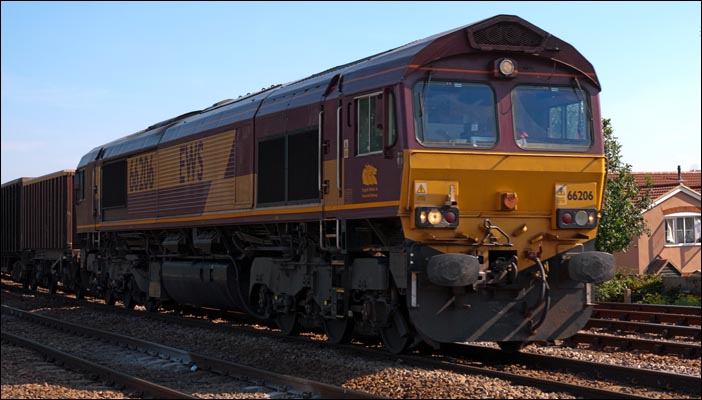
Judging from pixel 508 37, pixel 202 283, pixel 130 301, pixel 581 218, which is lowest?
pixel 130 301

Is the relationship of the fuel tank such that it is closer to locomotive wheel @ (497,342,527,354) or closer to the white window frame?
locomotive wheel @ (497,342,527,354)

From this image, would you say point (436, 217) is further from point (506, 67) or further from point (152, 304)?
point (152, 304)

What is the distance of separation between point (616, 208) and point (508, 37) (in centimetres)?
1963

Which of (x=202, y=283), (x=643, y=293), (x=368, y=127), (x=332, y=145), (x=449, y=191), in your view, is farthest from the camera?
(x=643, y=293)

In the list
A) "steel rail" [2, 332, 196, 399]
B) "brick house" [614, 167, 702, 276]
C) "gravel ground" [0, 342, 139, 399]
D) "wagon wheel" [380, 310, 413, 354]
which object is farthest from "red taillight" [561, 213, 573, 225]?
"brick house" [614, 167, 702, 276]

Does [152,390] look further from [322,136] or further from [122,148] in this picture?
[122,148]

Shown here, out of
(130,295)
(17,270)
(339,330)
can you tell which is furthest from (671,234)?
(339,330)

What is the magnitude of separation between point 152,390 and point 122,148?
1249 cm

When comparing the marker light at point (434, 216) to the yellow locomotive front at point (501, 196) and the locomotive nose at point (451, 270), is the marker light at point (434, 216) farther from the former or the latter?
the locomotive nose at point (451, 270)

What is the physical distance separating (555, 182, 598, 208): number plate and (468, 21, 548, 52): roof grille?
1.83 metres

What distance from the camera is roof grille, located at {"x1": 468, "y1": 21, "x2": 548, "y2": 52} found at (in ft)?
36.5

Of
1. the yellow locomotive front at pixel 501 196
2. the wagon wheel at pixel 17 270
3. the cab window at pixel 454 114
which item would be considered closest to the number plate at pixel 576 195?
the yellow locomotive front at pixel 501 196

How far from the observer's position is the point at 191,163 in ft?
55.8

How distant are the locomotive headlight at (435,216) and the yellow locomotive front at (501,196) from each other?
0.01m
